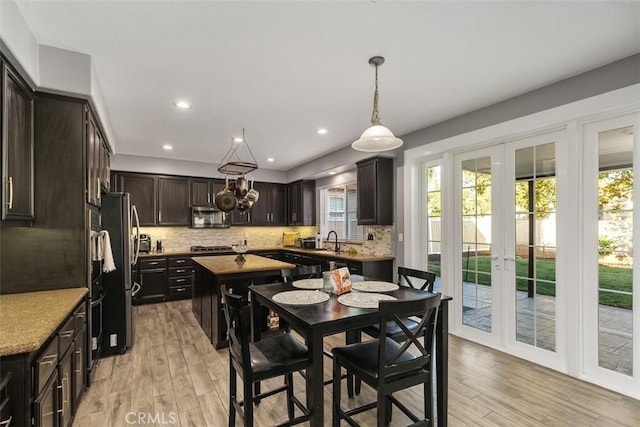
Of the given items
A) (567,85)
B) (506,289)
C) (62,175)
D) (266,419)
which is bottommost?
(266,419)

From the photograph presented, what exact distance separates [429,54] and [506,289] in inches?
98.8

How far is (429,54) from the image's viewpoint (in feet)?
7.57

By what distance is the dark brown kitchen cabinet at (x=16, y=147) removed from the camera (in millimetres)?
1796

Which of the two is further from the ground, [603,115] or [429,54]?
[429,54]

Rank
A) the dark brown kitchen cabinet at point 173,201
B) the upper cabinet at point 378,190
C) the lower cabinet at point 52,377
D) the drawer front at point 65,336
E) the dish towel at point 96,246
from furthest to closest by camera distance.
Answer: the dark brown kitchen cabinet at point 173,201 → the upper cabinet at point 378,190 → the dish towel at point 96,246 → the drawer front at point 65,336 → the lower cabinet at point 52,377

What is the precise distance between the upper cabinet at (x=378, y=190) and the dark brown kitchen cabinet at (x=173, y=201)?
11.7ft

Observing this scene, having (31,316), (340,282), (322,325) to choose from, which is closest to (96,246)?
(31,316)

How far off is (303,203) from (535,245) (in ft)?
14.3

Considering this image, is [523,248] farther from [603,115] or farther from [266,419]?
[266,419]

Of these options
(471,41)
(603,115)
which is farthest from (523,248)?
(471,41)

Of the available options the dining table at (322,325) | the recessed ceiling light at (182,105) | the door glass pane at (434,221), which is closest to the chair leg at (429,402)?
the dining table at (322,325)

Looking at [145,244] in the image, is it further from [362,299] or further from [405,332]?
[405,332]

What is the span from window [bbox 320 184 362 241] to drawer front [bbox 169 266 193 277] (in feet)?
8.87

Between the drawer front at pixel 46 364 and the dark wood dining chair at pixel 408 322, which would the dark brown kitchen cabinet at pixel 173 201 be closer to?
the drawer front at pixel 46 364
